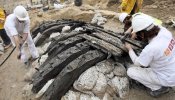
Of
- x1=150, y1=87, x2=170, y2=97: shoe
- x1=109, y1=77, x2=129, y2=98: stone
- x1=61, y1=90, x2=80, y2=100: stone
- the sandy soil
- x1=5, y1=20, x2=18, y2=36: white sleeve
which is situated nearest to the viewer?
x1=150, y1=87, x2=170, y2=97: shoe

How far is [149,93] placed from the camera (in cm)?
513

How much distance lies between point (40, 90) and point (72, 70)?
3.30 ft

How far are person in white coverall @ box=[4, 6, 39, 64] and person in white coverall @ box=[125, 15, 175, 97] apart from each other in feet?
9.72

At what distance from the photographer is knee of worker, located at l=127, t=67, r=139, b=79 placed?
5043 mm

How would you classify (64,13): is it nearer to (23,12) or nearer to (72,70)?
(23,12)

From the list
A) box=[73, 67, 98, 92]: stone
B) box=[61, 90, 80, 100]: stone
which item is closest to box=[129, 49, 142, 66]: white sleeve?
box=[73, 67, 98, 92]: stone

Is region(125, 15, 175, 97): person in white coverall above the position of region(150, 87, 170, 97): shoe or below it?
above

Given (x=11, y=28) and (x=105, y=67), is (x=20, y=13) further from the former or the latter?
(x=105, y=67)

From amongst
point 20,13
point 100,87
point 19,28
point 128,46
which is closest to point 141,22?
point 128,46

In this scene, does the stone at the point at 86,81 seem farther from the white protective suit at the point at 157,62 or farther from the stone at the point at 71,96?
the white protective suit at the point at 157,62

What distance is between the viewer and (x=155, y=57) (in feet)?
14.5

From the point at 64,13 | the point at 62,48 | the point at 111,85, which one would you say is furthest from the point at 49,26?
the point at 111,85

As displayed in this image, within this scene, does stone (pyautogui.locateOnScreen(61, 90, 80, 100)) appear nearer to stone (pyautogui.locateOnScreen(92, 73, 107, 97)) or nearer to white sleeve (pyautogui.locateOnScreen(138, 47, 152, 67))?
stone (pyautogui.locateOnScreen(92, 73, 107, 97))

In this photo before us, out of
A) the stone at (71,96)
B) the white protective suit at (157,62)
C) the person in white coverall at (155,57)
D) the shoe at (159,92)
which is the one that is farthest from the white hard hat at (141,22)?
the stone at (71,96)
